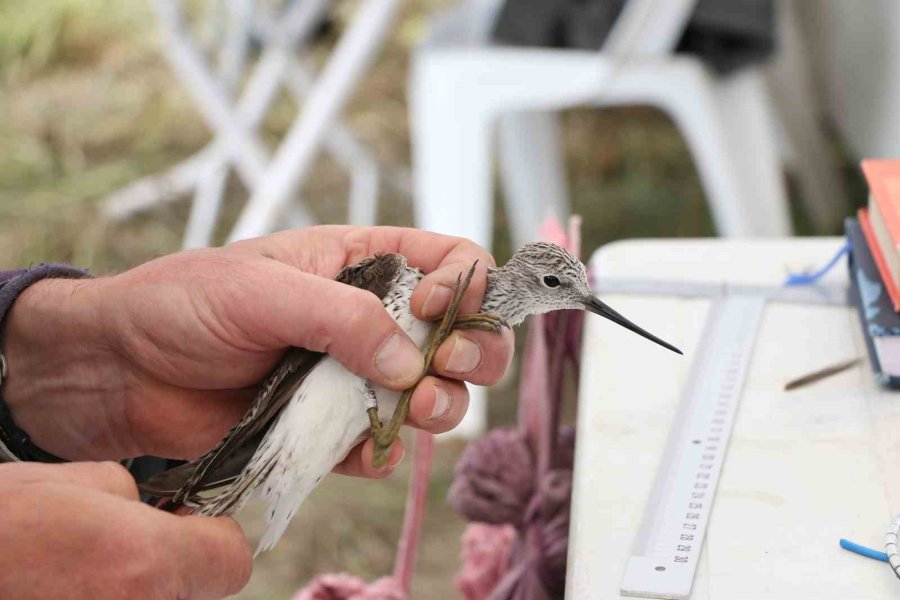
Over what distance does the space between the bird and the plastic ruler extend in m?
0.08

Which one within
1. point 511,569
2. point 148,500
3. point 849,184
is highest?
point 148,500

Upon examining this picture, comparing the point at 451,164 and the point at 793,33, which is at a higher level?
the point at 451,164

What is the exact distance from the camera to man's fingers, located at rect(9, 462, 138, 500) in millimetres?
686

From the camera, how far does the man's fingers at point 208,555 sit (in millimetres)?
684

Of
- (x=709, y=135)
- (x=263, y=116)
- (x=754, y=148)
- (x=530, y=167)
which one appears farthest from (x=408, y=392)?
(x=263, y=116)

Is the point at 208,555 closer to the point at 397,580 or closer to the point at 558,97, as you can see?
the point at 397,580

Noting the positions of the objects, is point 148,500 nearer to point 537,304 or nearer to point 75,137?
point 537,304

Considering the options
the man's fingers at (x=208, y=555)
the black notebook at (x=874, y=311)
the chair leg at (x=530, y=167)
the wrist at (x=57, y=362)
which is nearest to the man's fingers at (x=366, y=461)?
the man's fingers at (x=208, y=555)

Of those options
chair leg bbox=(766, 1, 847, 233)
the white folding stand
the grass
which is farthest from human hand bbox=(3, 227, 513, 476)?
chair leg bbox=(766, 1, 847, 233)

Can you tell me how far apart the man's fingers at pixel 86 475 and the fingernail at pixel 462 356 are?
0.78ft

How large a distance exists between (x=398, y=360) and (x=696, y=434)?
248 mm

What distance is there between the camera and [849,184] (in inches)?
114

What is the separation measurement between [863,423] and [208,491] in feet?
1.65

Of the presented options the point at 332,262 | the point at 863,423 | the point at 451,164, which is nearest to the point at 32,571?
the point at 332,262
